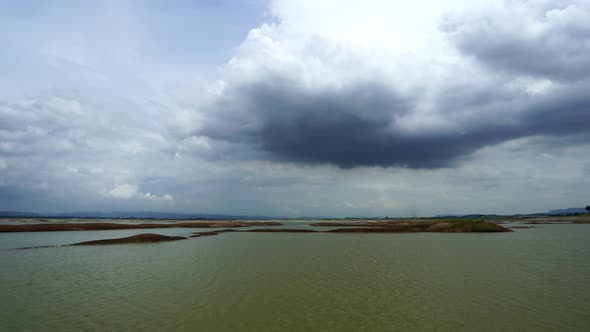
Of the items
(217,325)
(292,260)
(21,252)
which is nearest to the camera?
(217,325)

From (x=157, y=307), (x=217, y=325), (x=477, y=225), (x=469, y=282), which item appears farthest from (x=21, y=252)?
(x=477, y=225)

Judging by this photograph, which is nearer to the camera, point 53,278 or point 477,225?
point 53,278

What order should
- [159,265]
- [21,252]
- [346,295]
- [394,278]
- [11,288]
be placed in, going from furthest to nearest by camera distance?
1. [21,252]
2. [159,265]
3. [394,278]
4. [11,288]
5. [346,295]

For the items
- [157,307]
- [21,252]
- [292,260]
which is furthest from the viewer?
[21,252]

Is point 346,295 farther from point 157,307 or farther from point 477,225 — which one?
point 477,225

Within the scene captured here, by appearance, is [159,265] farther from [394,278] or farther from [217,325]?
[394,278]

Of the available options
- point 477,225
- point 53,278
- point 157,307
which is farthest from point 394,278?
point 477,225
